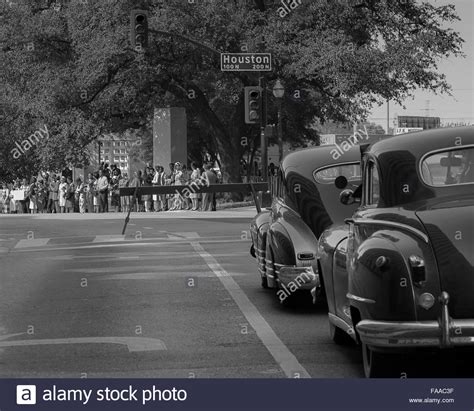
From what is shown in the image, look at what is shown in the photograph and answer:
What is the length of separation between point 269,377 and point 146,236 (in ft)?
61.3

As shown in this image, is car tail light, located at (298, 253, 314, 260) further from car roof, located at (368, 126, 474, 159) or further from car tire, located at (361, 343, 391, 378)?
car tire, located at (361, 343, 391, 378)

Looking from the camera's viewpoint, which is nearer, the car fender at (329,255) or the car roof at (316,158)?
the car fender at (329,255)

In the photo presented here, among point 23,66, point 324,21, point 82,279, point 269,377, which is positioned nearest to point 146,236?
point 82,279

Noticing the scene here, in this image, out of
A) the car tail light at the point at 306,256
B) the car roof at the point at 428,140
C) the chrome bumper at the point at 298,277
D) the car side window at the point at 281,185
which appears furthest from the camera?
the car side window at the point at 281,185

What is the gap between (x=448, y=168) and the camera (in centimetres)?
807

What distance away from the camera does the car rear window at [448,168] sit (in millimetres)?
7992

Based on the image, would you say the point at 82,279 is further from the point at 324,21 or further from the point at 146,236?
the point at 324,21

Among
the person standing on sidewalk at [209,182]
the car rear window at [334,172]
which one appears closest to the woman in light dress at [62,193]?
the person standing on sidewalk at [209,182]

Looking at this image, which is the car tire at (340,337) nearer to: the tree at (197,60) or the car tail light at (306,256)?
the car tail light at (306,256)

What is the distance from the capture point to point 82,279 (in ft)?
53.2

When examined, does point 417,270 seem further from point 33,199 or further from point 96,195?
point 33,199

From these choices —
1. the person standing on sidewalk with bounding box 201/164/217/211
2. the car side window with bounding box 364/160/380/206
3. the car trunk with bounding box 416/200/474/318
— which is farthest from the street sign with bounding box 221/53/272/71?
the car trunk with bounding box 416/200/474/318

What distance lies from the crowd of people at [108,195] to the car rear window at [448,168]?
101 ft

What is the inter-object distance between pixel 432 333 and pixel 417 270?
15.4 inches
